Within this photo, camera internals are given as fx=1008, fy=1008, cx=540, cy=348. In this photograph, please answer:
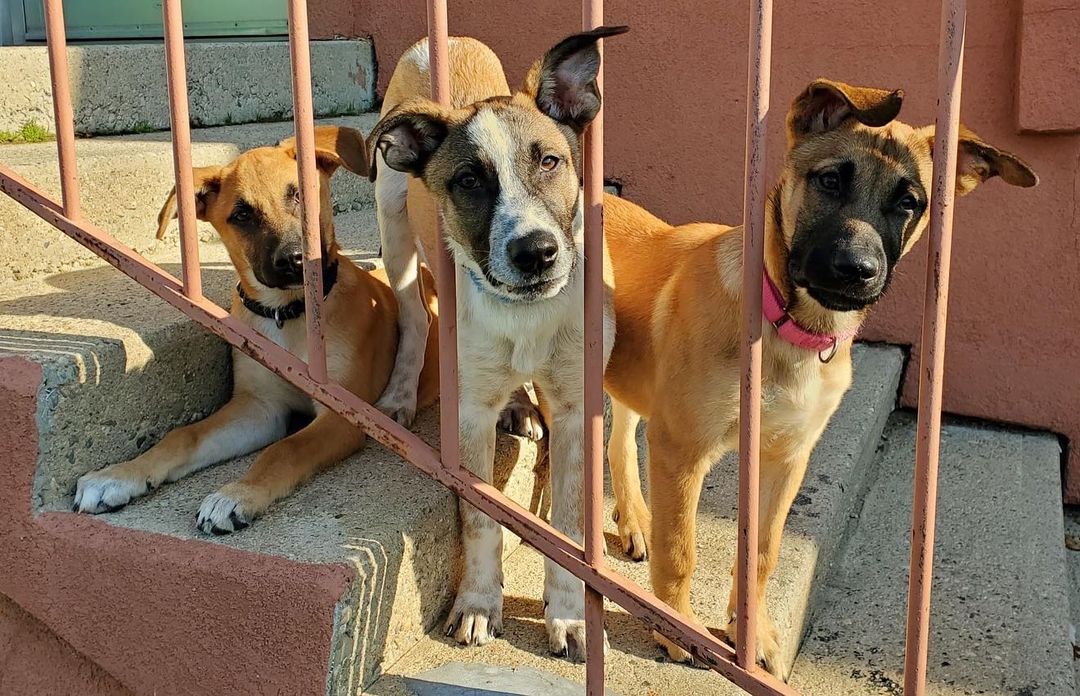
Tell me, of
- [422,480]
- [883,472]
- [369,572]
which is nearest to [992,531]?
[883,472]

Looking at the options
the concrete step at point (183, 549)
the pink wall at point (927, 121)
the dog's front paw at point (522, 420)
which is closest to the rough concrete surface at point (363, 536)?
the concrete step at point (183, 549)

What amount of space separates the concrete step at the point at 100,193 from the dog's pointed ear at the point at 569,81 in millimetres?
1715

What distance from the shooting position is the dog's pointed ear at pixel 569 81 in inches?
84.0

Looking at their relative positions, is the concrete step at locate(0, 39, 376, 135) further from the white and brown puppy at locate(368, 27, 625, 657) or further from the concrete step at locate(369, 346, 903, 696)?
the concrete step at locate(369, 346, 903, 696)

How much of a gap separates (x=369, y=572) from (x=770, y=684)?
926mm

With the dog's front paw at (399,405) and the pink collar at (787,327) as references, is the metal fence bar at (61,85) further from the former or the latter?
the pink collar at (787,327)

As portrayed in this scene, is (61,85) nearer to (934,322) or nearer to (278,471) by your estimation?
(278,471)

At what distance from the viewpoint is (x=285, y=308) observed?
10.4 ft

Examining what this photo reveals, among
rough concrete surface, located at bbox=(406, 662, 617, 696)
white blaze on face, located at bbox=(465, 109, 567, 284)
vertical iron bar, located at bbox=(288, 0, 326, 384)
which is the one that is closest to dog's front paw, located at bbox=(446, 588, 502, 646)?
→ rough concrete surface, located at bbox=(406, 662, 617, 696)

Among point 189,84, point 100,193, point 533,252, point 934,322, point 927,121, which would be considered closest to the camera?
point 934,322

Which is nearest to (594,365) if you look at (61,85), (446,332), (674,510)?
(446,332)

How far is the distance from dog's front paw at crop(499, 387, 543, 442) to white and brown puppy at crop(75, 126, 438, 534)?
37cm

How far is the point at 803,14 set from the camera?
4.31 metres

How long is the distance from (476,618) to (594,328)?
994 mm
